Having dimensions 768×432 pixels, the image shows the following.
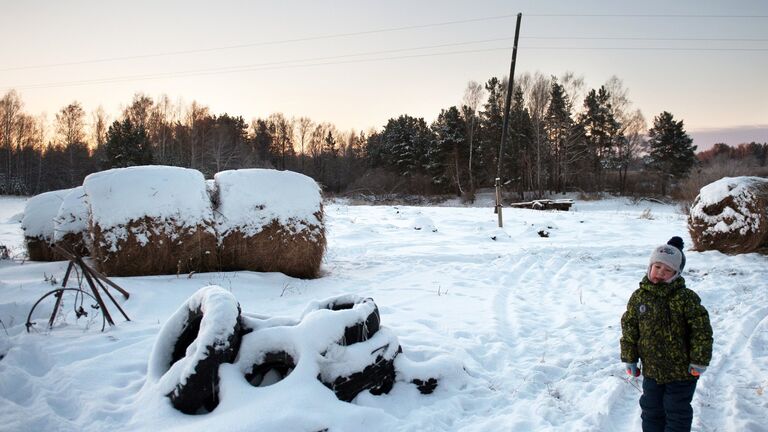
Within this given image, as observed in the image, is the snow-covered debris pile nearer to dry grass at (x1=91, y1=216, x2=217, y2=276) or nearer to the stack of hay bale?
dry grass at (x1=91, y1=216, x2=217, y2=276)

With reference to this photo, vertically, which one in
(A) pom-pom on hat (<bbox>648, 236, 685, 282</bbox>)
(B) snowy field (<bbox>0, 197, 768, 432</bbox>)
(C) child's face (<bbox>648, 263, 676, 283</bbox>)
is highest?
(A) pom-pom on hat (<bbox>648, 236, 685, 282</bbox>)

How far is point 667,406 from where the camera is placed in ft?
9.46

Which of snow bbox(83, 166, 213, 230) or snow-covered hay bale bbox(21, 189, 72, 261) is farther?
snow-covered hay bale bbox(21, 189, 72, 261)

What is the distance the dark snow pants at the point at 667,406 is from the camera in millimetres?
2803

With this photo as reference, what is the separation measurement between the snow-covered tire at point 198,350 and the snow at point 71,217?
590 centimetres

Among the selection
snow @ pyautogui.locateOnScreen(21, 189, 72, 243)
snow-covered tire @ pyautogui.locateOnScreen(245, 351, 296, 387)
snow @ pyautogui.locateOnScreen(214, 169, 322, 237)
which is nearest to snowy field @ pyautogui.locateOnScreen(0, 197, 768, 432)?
snow-covered tire @ pyautogui.locateOnScreen(245, 351, 296, 387)

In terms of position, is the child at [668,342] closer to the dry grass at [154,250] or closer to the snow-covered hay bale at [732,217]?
the dry grass at [154,250]

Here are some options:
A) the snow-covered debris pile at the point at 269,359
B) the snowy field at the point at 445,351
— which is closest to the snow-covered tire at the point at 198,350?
the snow-covered debris pile at the point at 269,359

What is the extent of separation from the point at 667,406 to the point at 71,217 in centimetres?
970

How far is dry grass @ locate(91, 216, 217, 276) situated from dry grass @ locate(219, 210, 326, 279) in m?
0.32

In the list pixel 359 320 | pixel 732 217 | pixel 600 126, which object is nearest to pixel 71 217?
pixel 359 320

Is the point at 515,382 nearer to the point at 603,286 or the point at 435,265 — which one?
the point at 603,286

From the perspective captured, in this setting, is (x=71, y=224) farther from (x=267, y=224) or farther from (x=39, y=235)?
(x=267, y=224)

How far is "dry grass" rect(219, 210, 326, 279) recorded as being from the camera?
6.98 metres
